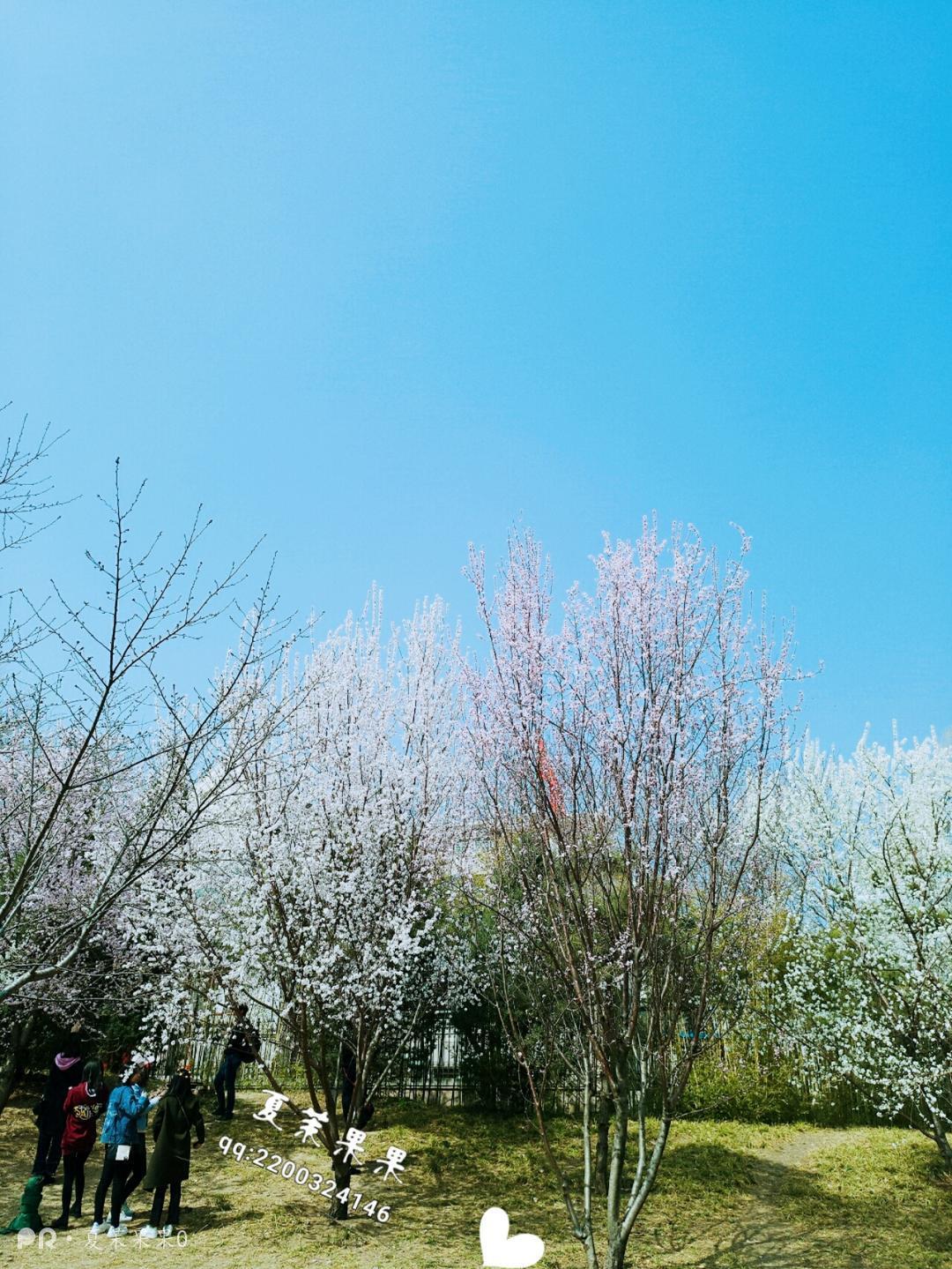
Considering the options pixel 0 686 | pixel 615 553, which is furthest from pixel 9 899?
pixel 615 553

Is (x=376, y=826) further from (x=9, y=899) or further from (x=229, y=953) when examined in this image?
(x=9, y=899)

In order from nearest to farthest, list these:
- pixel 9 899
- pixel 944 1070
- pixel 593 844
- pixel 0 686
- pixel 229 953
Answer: pixel 9 899 < pixel 0 686 < pixel 593 844 < pixel 944 1070 < pixel 229 953

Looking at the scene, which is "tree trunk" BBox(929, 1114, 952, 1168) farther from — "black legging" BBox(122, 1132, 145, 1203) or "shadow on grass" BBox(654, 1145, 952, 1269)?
"black legging" BBox(122, 1132, 145, 1203)

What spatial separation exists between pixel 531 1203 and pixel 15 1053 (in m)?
6.17

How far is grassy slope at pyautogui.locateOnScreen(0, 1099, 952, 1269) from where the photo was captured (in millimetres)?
6719

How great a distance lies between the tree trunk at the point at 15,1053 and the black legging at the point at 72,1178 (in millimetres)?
3129

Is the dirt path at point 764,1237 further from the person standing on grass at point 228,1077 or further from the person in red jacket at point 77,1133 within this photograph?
the person standing on grass at point 228,1077

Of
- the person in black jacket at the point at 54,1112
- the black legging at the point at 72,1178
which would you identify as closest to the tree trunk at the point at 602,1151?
the black legging at the point at 72,1178

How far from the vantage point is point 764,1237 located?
7.43m

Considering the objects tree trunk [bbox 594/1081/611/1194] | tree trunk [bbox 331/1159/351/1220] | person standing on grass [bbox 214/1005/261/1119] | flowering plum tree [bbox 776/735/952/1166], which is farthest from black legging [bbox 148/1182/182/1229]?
flowering plum tree [bbox 776/735/952/1166]

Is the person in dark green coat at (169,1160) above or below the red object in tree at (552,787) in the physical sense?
below

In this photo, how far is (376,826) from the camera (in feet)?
27.5

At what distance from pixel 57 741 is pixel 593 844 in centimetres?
780

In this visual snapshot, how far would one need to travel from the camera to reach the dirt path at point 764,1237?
6.86 meters
